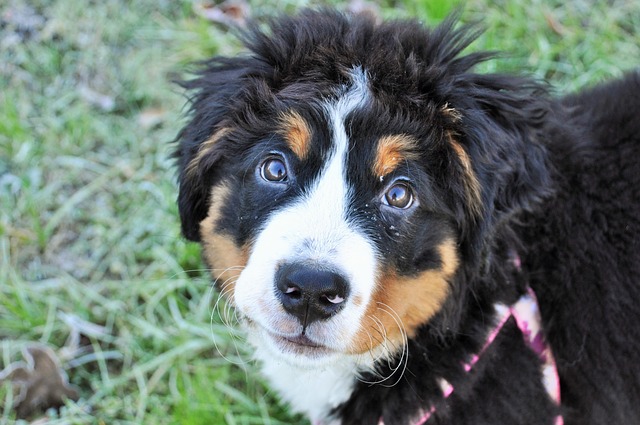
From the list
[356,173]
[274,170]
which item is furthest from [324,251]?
[274,170]

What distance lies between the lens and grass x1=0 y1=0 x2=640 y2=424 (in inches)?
164

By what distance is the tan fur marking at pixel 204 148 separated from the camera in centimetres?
288

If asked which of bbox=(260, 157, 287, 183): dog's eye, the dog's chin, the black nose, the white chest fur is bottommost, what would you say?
the white chest fur

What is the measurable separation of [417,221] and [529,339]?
765 mm

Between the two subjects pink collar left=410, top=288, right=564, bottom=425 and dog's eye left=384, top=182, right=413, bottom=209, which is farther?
pink collar left=410, top=288, right=564, bottom=425

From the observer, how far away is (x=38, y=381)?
4.03 metres

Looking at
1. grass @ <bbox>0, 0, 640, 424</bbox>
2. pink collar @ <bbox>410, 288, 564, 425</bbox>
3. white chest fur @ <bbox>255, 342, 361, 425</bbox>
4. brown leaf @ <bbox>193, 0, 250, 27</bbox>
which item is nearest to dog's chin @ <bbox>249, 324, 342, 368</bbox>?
white chest fur @ <bbox>255, 342, 361, 425</bbox>

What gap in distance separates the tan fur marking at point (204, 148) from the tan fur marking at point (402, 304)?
0.88 metres

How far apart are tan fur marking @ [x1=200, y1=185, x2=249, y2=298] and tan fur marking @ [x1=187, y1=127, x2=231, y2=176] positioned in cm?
13

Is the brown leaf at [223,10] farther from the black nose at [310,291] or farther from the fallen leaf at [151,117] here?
the black nose at [310,291]

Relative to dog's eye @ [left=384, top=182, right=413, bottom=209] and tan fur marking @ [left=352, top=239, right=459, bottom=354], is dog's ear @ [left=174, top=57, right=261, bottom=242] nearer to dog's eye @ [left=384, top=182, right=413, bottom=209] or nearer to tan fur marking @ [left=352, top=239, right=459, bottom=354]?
dog's eye @ [left=384, top=182, right=413, bottom=209]

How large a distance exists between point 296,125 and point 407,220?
57 centimetres

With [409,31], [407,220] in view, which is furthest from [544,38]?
[407,220]

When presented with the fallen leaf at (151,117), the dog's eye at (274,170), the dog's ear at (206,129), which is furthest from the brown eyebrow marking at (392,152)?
the fallen leaf at (151,117)
